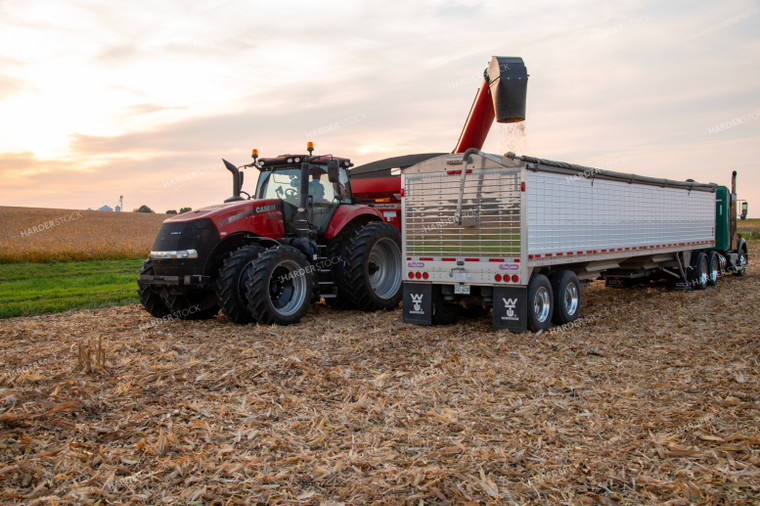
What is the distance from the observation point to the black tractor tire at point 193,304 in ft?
33.3

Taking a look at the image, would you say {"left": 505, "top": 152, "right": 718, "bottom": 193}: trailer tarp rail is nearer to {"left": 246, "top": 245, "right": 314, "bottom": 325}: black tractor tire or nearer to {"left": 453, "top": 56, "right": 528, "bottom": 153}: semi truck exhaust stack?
{"left": 453, "top": 56, "right": 528, "bottom": 153}: semi truck exhaust stack

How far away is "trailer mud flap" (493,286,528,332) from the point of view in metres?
9.23

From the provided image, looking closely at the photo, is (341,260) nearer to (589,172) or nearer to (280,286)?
(280,286)

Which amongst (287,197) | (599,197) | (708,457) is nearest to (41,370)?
(287,197)

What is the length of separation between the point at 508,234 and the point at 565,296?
5.71ft

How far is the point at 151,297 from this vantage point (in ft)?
34.1

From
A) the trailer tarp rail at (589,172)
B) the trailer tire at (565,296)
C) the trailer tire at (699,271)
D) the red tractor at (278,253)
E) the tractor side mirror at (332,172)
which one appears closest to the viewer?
the trailer tarp rail at (589,172)

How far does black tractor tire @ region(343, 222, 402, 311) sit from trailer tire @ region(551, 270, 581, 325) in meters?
3.13

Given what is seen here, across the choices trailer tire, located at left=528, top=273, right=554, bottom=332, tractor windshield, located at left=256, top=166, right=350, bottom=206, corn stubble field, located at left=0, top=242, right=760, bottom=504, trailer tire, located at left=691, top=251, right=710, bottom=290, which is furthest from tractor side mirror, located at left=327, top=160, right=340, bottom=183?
trailer tire, located at left=691, top=251, right=710, bottom=290

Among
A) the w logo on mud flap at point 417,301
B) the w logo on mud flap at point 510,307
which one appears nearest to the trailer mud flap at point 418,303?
the w logo on mud flap at point 417,301

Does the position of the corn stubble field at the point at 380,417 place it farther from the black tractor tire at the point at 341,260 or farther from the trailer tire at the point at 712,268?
the trailer tire at the point at 712,268

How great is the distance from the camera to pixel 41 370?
7164 millimetres

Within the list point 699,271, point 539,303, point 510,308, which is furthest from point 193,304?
point 699,271

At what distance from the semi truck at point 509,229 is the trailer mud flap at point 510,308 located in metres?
0.02
